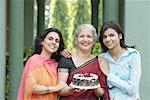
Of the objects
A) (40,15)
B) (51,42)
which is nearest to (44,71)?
(51,42)

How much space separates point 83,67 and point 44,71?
0.38 metres

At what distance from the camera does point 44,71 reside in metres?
3.99

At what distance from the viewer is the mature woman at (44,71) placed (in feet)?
12.9

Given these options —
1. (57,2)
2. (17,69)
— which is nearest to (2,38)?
(17,69)

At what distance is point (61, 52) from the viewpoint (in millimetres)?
4148

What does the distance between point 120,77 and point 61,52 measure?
648 millimetres

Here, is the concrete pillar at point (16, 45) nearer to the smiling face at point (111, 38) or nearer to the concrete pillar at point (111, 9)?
the concrete pillar at point (111, 9)

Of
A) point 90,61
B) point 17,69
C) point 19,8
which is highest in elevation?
point 19,8

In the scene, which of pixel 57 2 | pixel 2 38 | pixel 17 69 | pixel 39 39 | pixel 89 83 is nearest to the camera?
pixel 89 83

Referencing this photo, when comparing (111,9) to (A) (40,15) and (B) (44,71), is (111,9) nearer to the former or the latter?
(B) (44,71)

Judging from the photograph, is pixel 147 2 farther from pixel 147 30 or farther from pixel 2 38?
pixel 2 38

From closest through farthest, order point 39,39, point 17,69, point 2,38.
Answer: point 39,39 → point 2,38 → point 17,69

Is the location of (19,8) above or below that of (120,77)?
above

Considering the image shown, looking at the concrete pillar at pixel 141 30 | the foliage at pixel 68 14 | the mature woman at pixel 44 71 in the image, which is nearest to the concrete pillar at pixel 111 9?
the concrete pillar at pixel 141 30
